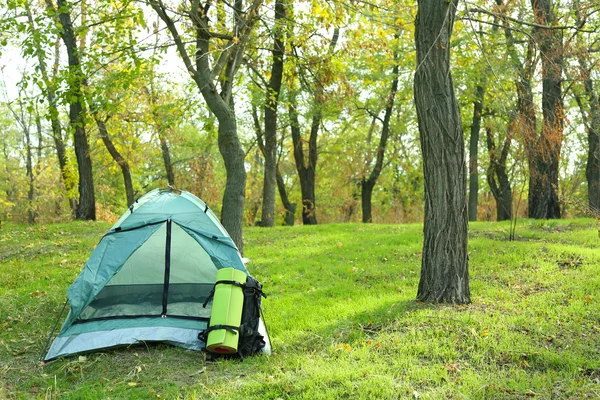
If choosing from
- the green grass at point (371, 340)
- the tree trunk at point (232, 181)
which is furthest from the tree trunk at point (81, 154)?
the tree trunk at point (232, 181)

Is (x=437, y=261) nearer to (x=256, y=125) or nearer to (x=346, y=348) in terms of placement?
(x=346, y=348)

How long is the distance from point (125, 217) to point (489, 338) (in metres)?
4.26

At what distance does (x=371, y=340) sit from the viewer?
512 centimetres

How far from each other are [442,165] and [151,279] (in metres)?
3.91

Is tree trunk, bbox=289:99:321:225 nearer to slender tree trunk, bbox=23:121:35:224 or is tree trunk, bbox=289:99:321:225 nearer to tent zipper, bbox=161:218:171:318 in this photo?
tent zipper, bbox=161:218:171:318

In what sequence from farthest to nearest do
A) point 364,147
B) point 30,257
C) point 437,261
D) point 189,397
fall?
point 364,147, point 30,257, point 437,261, point 189,397

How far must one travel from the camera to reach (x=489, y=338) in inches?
193

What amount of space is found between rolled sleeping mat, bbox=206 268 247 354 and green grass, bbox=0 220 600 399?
0.18m

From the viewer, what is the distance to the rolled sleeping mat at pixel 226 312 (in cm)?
493

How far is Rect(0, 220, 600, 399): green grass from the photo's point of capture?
4156 mm

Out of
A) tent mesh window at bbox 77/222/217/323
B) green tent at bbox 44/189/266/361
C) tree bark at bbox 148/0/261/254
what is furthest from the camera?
tree bark at bbox 148/0/261/254

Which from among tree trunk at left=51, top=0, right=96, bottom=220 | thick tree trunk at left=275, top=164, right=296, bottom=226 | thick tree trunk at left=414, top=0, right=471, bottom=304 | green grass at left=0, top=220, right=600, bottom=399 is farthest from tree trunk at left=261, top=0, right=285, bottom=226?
thick tree trunk at left=414, top=0, right=471, bottom=304

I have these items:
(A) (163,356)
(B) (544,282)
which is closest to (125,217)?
(A) (163,356)

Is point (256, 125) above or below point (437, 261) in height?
above
